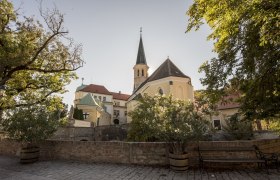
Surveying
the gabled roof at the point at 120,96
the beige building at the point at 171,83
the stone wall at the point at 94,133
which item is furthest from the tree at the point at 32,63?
the gabled roof at the point at 120,96

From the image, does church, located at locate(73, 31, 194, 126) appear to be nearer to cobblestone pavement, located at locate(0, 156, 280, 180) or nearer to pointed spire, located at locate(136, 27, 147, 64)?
pointed spire, located at locate(136, 27, 147, 64)

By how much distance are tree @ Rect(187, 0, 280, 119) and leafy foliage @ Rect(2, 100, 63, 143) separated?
9.93 meters

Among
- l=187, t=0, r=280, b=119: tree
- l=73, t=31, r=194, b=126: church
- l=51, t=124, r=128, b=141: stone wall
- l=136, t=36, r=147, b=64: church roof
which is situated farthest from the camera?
l=136, t=36, r=147, b=64: church roof

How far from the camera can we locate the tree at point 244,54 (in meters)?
5.50

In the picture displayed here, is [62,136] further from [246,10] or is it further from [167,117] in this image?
[246,10]

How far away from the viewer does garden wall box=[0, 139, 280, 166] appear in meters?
9.07

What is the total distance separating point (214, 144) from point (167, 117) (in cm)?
269

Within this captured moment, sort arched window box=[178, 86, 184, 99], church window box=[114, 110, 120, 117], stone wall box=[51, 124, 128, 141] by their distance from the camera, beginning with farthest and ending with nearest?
church window box=[114, 110, 120, 117]
arched window box=[178, 86, 184, 99]
stone wall box=[51, 124, 128, 141]

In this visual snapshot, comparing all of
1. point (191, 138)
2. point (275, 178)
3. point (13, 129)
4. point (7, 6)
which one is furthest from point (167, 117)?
point (7, 6)

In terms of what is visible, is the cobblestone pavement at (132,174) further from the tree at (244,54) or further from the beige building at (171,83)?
the beige building at (171,83)

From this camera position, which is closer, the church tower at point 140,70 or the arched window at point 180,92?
the arched window at point 180,92

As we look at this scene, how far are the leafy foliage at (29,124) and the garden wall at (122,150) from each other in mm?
1415

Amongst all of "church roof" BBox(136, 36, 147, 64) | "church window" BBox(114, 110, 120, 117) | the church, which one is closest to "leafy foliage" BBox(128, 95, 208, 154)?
the church

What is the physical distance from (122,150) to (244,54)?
7820mm
